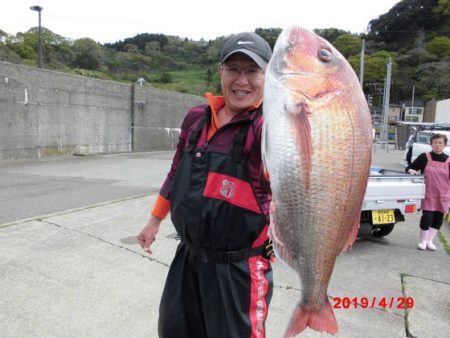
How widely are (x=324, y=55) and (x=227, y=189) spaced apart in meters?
0.73

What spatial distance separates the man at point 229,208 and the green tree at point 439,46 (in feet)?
317

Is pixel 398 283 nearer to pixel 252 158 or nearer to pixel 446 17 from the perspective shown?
pixel 252 158

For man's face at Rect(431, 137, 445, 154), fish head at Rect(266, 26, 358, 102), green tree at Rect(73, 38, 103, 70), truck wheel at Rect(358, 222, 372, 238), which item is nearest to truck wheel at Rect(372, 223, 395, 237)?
truck wheel at Rect(358, 222, 372, 238)

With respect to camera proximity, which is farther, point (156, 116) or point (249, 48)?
point (156, 116)

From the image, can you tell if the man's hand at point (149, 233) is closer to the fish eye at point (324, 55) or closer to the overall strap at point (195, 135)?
the overall strap at point (195, 135)

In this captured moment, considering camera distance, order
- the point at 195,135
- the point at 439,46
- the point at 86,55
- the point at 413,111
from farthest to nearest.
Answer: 1. the point at 439,46
2. the point at 413,111
3. the point at 86,55
4. the point at 195,135

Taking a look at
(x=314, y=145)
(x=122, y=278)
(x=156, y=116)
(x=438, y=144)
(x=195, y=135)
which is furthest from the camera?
(x=156, y=116)

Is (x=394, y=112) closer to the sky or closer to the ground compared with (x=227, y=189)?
closer to the sky

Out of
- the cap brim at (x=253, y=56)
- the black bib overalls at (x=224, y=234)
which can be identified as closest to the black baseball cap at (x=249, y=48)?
the cap brim at (x=253, y=56)

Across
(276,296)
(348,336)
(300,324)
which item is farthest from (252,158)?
(276,296)

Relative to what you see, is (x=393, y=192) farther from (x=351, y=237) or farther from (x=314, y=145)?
(x=314, y=145)
